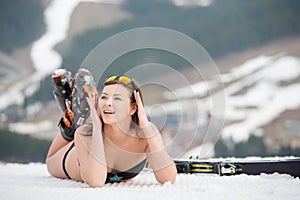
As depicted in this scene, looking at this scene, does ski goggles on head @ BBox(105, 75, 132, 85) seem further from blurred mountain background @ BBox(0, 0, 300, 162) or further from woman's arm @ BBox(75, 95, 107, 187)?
blurred mountain background @ BBox(0, 0, 300, 162)

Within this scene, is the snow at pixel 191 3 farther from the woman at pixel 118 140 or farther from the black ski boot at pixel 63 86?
the woman at pixel 118 140

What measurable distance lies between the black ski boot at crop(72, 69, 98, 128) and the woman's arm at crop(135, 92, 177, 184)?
0.54ft

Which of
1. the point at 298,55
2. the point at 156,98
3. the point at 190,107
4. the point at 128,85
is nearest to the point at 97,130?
the point at 128,85

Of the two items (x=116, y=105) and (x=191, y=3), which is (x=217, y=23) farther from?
(x=116, y=105)

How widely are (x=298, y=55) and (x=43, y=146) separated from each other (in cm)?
161

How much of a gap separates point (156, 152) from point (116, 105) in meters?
0.14

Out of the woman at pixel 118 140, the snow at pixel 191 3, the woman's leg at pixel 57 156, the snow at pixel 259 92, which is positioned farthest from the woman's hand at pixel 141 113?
the snow at pixel 191 3

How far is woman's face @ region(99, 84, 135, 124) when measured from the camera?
32.9 inches

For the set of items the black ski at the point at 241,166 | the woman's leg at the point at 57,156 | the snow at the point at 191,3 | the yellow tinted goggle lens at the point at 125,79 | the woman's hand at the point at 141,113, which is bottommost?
the black ski at the point at 241,166

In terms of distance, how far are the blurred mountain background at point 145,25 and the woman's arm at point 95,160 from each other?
1.40m

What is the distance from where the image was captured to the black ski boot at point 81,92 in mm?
959

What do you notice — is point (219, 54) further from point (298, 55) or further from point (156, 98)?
point (156, 98)

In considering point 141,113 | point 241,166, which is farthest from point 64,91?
point 241,166

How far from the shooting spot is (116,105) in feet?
2.75
